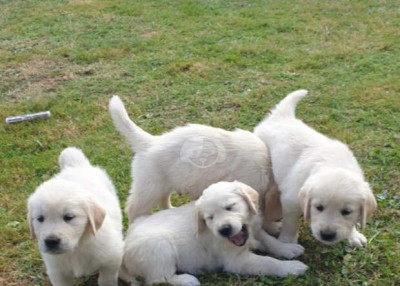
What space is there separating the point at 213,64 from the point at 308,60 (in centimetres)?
141

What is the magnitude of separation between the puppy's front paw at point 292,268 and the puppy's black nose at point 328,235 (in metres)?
0.32

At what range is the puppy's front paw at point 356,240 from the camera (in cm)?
408

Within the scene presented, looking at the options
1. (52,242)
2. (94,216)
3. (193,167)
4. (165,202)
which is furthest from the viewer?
(165,202)

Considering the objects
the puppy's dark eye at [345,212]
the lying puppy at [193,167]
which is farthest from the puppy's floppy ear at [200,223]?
the puppy's dark eye at [345,212]

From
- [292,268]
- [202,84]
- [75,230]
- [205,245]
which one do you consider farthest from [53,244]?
[202,84]

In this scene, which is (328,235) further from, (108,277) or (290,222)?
(108,277)

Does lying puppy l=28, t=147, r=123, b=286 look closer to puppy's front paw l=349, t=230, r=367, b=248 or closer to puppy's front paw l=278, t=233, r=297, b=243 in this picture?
puppy's front paw l=278, t=233, r=297, b=243

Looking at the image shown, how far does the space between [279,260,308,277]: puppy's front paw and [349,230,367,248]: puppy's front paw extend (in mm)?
469

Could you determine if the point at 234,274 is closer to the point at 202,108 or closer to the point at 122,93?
the point at 202,108

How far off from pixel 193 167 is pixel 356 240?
1.34 meters

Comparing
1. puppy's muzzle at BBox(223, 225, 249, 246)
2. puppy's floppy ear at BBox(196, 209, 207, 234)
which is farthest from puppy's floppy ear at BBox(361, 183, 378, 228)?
puppy's floppy ear at BBox(196, 209, 207, 234)

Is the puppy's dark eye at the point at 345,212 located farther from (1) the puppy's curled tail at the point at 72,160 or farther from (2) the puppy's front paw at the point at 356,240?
(1) the puppy's curled tail at the point at 72,160

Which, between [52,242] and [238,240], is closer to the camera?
[52,242]

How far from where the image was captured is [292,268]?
3826 millimetres
